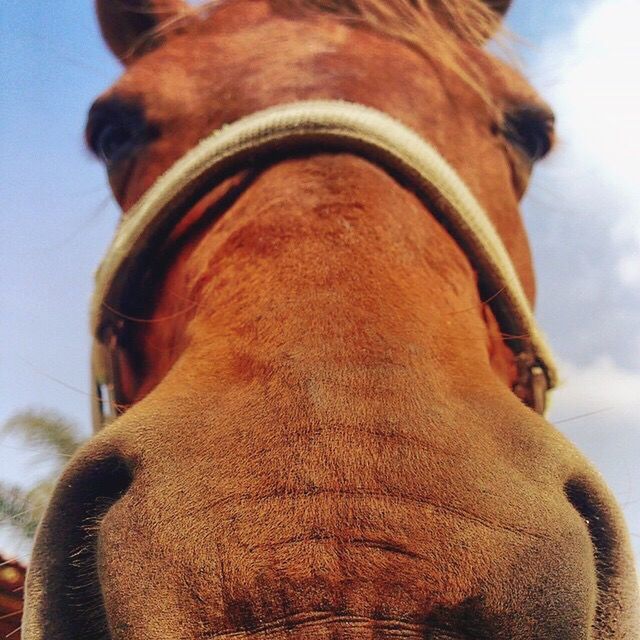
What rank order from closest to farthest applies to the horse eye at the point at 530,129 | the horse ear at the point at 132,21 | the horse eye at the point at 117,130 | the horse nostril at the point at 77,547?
the horse nostril at the point at 77,547 < the horse eye at the point at 117,130 < the horse eye at the point at 530,129 < the horse ear at the point at 132,21

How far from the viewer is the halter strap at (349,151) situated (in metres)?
1.42

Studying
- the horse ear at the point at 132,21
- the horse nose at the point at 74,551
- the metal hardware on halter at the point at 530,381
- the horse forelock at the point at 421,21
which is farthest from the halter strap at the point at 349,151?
the horse ear at the point at 132,21

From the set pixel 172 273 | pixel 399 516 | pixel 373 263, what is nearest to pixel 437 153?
pixel 373 263

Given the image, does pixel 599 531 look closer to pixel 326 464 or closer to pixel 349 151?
pixel 326 464

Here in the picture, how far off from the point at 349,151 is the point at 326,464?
0.78 meters

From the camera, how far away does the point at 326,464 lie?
83cm

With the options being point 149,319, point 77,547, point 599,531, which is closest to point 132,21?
point 149,319

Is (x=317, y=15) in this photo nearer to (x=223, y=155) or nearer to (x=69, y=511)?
(x=223, y=155)

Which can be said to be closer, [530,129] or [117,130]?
[117,130]

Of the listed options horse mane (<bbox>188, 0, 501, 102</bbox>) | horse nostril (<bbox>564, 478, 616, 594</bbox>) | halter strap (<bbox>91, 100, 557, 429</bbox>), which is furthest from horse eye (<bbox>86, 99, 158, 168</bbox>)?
horse nostril (<bbox>564, 478, 616, 594</bbox>)

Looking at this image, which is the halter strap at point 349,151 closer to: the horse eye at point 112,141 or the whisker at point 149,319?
the whisker at point 149,319

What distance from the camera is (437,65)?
6.01ft

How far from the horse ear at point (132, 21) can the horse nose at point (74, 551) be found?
66.8 inches

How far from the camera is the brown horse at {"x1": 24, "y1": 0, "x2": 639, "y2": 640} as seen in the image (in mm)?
770
